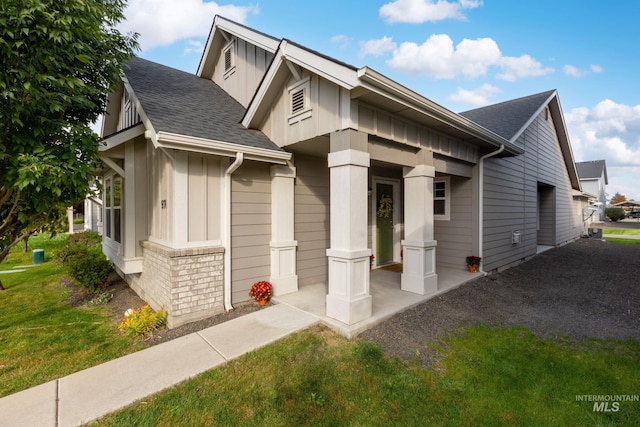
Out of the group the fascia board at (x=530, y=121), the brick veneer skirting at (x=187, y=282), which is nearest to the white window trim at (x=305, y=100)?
the brick veneer skirting at (x=187, y=282)

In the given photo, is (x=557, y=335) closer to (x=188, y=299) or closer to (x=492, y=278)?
(x=492, y=278)

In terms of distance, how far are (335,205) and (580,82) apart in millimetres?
11395

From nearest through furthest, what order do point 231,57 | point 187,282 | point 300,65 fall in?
point 300,65 < point 187,282 < point 231,57

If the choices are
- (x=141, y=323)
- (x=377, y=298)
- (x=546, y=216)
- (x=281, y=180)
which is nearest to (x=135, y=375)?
(x=141, y=323)

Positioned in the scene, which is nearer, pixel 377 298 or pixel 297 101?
pixel 297 101

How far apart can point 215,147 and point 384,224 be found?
5151 mm

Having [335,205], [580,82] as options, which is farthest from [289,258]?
[580,82]

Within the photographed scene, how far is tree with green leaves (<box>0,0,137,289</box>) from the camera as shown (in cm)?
272

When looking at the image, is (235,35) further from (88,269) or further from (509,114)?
(509,114)

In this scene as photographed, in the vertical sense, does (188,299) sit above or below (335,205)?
below

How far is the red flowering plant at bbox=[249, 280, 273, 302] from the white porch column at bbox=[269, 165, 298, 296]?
0.23 metres

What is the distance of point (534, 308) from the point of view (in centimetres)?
484

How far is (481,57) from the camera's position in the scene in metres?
12.6

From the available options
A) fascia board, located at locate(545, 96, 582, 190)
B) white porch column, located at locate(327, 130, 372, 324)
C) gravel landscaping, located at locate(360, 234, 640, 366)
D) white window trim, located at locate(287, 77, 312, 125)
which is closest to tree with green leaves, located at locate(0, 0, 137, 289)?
white window trim, located at locate(287, 77, 312, 125)
